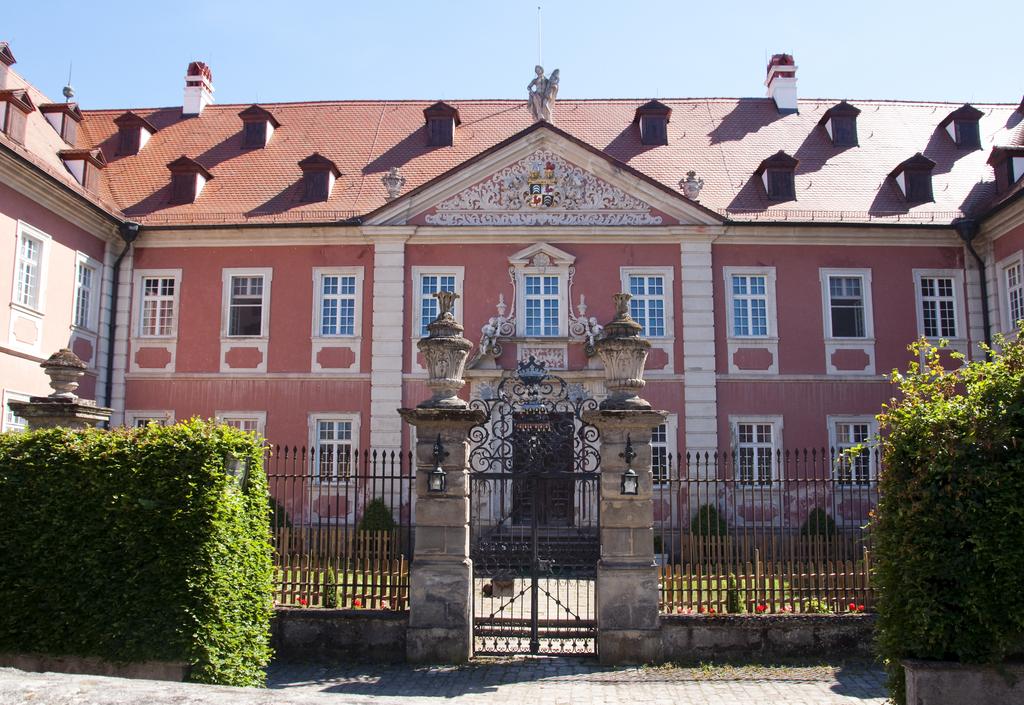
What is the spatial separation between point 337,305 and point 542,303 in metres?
4.75

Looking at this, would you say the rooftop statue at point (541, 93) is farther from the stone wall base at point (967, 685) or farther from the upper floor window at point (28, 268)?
the stone wall base at point (967, 685)

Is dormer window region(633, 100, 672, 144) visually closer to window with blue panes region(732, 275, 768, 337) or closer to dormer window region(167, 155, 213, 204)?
window with blue panes region(732, 275, 768, 337)

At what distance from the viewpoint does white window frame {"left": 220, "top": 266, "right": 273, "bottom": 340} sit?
20547 mm

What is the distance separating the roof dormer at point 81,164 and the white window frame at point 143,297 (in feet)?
7.32

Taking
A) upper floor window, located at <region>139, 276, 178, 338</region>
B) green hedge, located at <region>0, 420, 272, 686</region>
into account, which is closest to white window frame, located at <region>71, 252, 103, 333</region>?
upper floor window, located at <region>139, 276, 178, 338</region>

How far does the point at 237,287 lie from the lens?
20.9 metres

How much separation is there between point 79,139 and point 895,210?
67.3ft

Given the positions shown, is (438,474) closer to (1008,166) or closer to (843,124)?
(1008,166)

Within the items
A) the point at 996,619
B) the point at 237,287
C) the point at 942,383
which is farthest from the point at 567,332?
the point at 996,619

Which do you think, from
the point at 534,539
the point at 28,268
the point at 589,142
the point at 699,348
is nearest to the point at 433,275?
the point at 589,142

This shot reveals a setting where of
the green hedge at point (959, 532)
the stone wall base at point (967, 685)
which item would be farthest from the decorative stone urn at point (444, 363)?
the stone wall base at point (967, 685)

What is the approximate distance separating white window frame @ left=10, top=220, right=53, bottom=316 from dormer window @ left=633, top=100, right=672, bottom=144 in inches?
569

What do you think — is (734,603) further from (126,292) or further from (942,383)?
(126,292)

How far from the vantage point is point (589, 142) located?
23.4m
